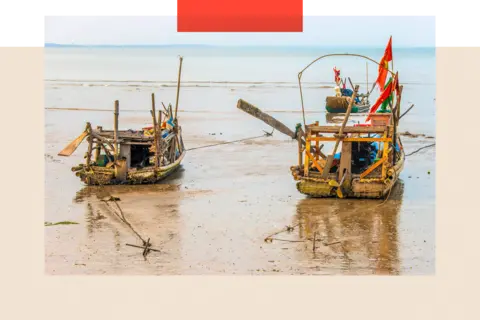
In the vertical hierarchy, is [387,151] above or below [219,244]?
above

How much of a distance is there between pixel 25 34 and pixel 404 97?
18568 millimetres

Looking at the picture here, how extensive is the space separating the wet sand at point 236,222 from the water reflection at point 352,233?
0.01 meters

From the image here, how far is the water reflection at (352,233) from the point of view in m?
7.47

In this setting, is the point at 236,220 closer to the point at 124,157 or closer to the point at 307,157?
the point at 307,157

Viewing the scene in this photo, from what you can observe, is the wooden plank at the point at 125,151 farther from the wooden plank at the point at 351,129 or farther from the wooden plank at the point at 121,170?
the wooden plank at the point at 351,129

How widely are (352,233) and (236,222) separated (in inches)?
53.6

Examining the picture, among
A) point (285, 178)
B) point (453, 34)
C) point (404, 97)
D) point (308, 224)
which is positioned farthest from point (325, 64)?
Result: point (453, 34)

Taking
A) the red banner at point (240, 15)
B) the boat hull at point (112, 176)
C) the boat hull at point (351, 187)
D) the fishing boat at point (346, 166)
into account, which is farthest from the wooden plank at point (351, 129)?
the red banner at point (240, 15)

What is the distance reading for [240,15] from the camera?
13.3 feet

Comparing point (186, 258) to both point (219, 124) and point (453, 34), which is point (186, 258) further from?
point (219, 124)

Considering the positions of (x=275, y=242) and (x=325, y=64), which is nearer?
(x=275, y=242)

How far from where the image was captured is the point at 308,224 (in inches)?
350

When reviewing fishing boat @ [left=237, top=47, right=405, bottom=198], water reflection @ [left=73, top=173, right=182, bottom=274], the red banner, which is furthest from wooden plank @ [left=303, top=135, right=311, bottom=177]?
the red banner

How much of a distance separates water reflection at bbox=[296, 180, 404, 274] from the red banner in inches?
146
